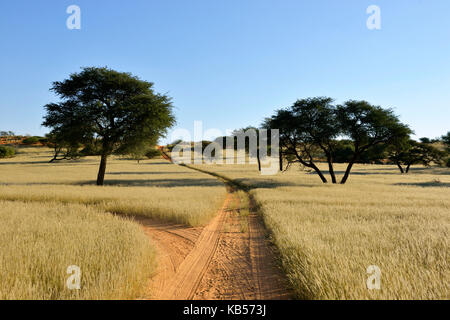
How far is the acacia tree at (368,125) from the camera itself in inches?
931

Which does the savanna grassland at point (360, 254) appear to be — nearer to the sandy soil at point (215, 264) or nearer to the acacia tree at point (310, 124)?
the sandy soil at point (215, 264)

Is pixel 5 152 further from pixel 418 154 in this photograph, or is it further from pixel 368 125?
pixel 418 154

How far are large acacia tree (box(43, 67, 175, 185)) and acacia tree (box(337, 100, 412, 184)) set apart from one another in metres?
20.7

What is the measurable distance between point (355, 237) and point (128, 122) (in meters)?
20.8

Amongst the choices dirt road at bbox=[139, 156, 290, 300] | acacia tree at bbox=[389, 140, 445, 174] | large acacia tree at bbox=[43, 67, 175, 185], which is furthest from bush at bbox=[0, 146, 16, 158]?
acacia tree at bbox=[389, 140, 445, 174]

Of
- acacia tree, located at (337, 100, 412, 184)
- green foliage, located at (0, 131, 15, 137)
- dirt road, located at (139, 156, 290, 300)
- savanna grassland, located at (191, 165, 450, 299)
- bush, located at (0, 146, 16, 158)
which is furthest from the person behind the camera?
green foliage, located at (0, 131, 15, 137)

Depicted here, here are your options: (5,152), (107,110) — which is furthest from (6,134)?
(107,110)

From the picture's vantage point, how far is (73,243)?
5.57 meters

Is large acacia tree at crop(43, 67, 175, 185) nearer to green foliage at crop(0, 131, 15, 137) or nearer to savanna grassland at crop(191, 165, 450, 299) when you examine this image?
savanna grassland at crop(191, 165, 450, 299)

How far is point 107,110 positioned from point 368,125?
28.2m

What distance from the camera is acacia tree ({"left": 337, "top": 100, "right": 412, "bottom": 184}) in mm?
23656

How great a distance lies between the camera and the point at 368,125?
24.6 meters
